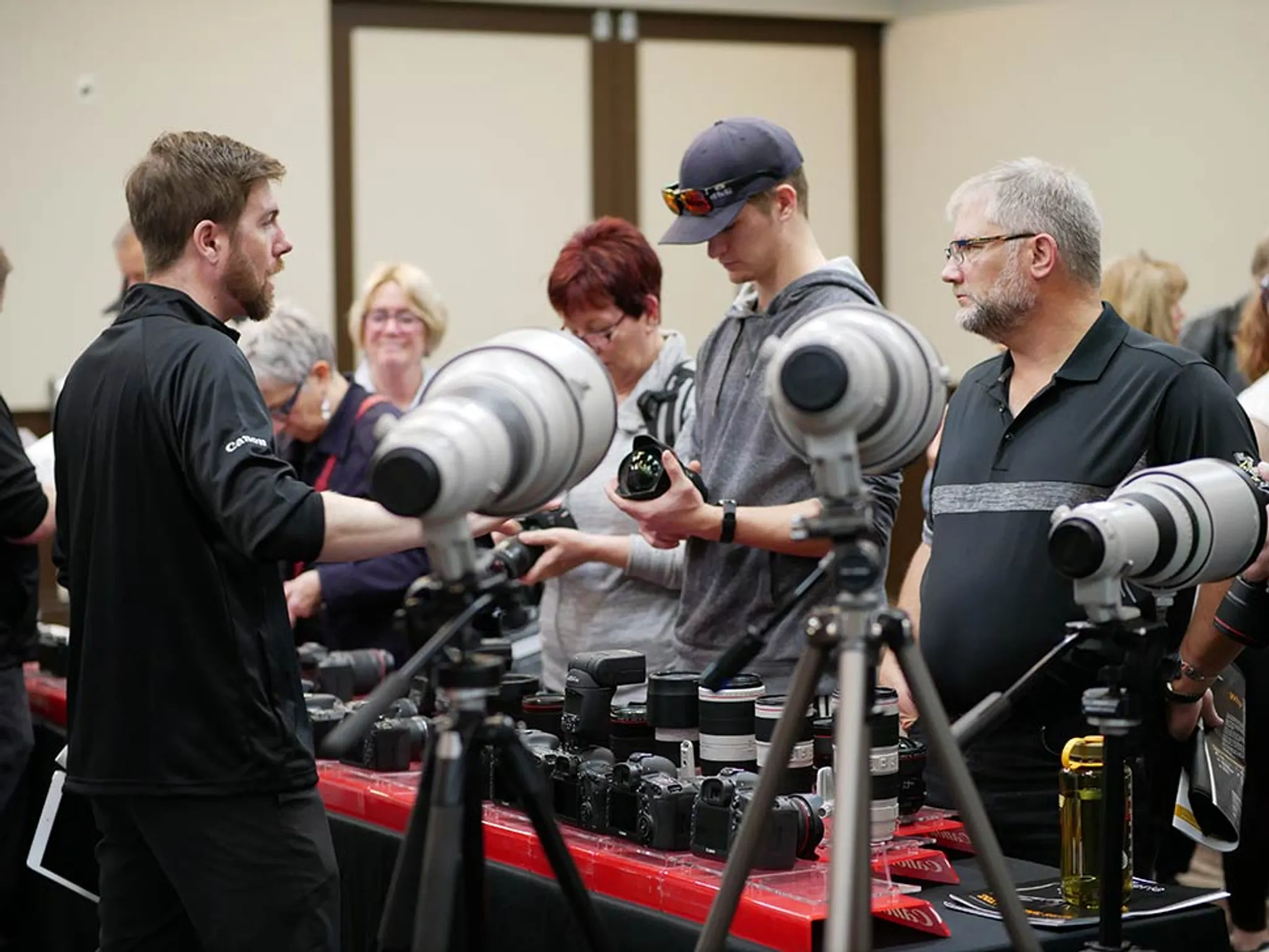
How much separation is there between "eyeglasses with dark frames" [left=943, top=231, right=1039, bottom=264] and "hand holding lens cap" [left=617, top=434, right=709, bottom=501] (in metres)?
0.51

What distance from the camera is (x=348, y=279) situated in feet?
21.8

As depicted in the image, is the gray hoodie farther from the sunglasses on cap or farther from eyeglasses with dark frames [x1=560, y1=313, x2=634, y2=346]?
eyeglasses with dark frames [x1=560, y1=313, x2=634, y2=346]

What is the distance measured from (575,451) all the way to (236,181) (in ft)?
2.54

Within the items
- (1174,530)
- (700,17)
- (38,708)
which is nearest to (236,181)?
(1174,530)

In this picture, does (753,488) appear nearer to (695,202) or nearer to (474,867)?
(695,202)

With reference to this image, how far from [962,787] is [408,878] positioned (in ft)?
1.64

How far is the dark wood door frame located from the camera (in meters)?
6.62

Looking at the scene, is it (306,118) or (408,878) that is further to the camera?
(306,118)

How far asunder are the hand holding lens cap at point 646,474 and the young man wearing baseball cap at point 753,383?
0.03 metres

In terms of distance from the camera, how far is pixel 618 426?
10.5ft

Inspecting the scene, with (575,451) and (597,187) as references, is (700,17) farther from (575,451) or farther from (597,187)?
(575,451)

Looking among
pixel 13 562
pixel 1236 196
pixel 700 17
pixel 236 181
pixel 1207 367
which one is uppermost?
pixel 700 17

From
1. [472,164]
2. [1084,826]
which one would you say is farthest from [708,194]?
[472,164]

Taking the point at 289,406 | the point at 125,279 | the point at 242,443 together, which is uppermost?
the point at 125,279
